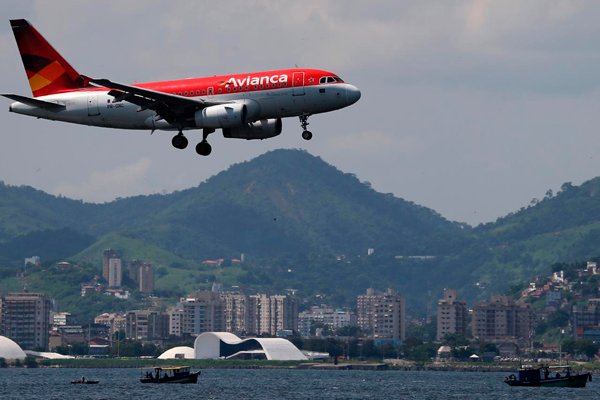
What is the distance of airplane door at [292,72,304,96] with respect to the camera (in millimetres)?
111375

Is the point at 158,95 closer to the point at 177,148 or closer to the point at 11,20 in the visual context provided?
the point at 177,148

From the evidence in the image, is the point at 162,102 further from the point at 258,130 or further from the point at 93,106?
the point at 93,106

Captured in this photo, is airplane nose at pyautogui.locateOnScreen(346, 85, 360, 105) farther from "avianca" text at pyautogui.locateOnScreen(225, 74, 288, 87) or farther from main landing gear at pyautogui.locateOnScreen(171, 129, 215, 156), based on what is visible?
main landing gear at pyautogui.locateOnScreen(171, 129, 215, 156)

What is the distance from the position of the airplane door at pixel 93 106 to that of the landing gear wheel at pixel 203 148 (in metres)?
8.50

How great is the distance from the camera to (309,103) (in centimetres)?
11144

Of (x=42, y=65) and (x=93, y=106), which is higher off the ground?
(x=42, y=65)

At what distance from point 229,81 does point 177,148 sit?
20.7ft

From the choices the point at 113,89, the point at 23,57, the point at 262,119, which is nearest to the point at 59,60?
→ the point at 23,57

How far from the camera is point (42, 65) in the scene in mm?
124438

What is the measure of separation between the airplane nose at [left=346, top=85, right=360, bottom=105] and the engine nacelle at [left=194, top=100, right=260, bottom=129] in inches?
261

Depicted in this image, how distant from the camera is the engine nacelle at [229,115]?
364ft

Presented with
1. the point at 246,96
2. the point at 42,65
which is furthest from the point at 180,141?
the point at 42,65

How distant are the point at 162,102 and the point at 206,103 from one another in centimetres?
327

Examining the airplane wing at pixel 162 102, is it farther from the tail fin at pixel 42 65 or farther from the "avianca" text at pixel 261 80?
the tail fin at pixel 42 65
